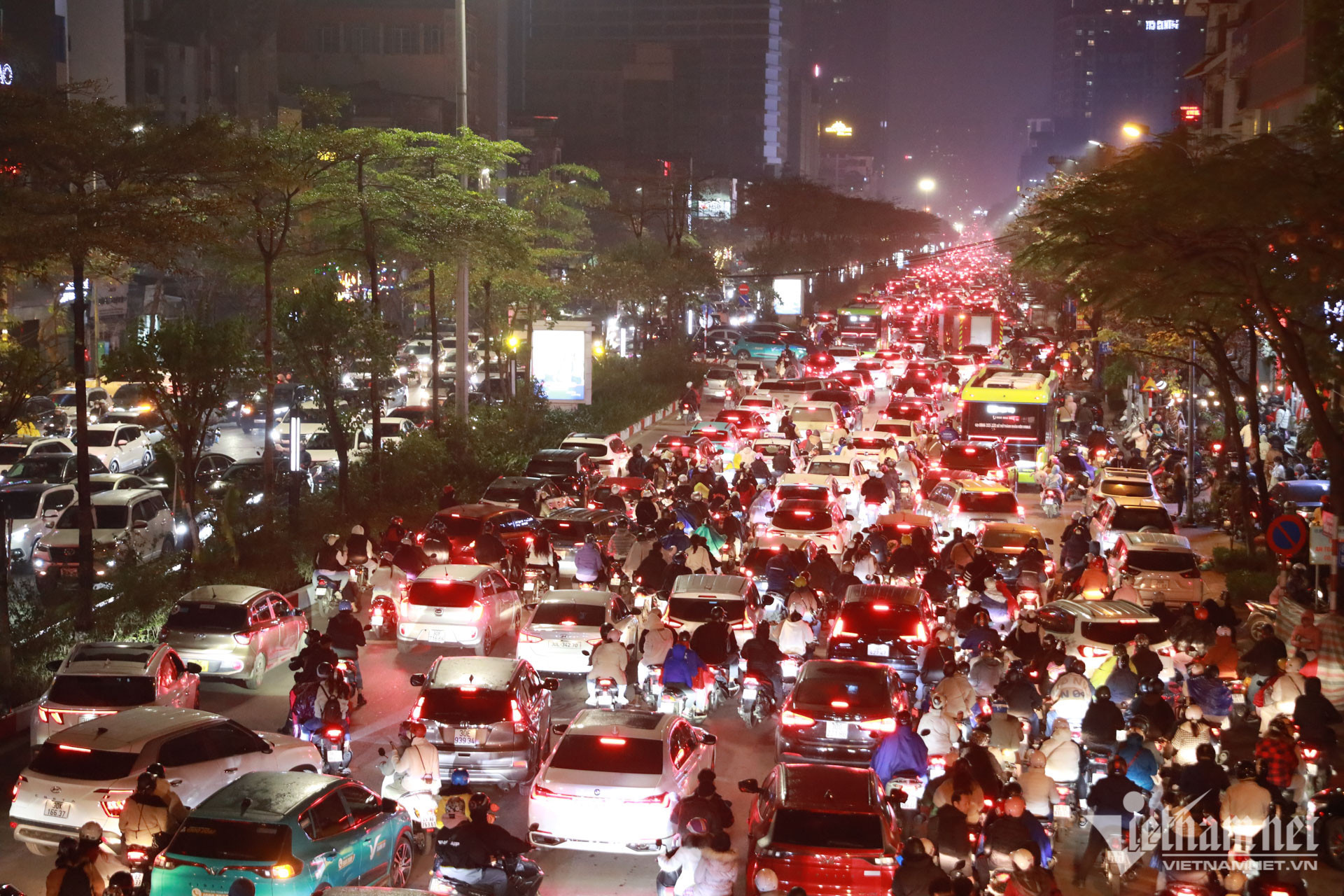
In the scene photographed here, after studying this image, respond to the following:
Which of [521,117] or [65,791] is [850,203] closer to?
[521,117]

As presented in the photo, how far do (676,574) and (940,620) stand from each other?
166 inches

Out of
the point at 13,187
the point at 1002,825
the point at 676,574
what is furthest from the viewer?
the point at 676,574

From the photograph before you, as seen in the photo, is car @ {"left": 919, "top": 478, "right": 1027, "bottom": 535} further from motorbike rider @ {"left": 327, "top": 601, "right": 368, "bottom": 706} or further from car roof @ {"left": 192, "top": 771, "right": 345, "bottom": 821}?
car roof @ {"left": 192, "top": 771, "right": 345, "bottom": 821}

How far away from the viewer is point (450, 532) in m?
24.3

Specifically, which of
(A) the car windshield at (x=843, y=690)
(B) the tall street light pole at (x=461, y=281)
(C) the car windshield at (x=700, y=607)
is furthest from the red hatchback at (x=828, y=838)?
(B) the tall street light pole at (x=461, y=281)

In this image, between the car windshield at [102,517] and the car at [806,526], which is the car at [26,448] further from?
the car at [806,526]

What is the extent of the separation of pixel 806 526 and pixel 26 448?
61.5ft

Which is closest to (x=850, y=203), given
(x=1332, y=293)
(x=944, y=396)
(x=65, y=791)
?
(x=944, y=396)

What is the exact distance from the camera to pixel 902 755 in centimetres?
1281

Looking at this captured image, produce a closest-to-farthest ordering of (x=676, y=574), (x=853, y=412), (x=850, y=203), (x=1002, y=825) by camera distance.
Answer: (x=1002, y=825), (x=676, y=574), (x=853, y=412), (x=850, y=203)

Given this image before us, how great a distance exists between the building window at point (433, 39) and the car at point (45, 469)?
290ft

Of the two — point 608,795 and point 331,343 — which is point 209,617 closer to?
point 608,795

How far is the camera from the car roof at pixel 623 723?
487 inches

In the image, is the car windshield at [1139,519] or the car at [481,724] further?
the car windshield at [1139,519]
